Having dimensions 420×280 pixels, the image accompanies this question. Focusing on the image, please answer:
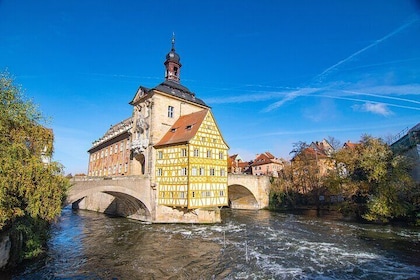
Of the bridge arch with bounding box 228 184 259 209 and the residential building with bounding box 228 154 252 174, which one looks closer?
the bridge arch with bounding box 228 184 259 209

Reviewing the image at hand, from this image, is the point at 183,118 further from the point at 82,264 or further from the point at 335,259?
the point at 335,259

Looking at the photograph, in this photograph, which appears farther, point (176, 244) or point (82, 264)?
point (176, 244)

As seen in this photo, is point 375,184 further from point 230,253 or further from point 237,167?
point 237,167

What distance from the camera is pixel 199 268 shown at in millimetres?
11445

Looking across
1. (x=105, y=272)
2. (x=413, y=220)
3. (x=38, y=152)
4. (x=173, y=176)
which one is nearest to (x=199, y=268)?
(x=105, y=272)

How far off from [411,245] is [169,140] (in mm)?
18828

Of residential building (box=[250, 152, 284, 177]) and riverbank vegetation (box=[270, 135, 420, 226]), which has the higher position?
residential building (box=[250, 152, 284, 177])

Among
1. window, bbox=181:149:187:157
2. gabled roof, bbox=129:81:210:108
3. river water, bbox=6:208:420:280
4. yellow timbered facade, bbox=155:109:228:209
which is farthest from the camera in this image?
gabled roof, bbox=129:81:210:108

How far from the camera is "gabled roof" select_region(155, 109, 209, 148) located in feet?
72.6

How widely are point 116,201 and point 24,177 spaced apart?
2000 cm

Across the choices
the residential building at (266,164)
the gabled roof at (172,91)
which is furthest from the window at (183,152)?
the residential building at (266,164)

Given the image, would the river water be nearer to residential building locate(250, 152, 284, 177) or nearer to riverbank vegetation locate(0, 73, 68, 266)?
riverbank vegetation locate(0, 73, 68, 266)

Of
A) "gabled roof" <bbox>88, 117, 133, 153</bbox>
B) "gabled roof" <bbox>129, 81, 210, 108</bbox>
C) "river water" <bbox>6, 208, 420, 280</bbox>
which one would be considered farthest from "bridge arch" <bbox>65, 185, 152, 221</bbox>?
"gabled roof" <bbox>129, 81, 210, 108</bbox>

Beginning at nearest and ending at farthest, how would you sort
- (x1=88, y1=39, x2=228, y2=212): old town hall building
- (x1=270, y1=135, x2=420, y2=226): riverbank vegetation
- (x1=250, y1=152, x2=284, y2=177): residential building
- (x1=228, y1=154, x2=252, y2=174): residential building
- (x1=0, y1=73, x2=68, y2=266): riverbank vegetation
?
(x1=0, y1=73, x2=68, y2=266): riverbank vegetation < (x1=270, y1=135, x2=420, y2=226): riverbank vegetation < (x1=88, y1=39, x2=228, y2=212): old town hall building < (x1=250, y1=152, x2=284, y2=177): residential building < (x1=228, y1=154, x2=252, y2=174): residential building
